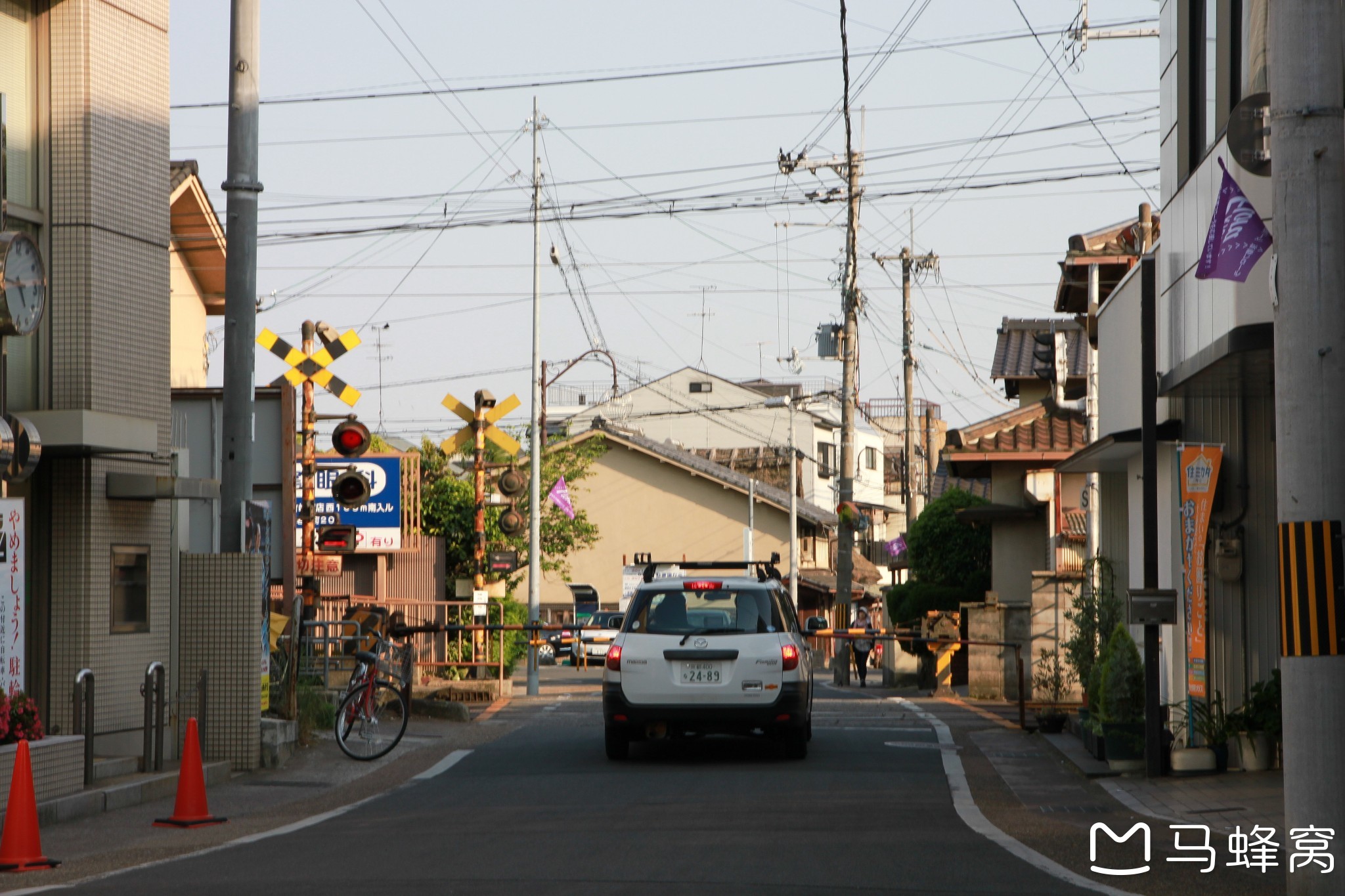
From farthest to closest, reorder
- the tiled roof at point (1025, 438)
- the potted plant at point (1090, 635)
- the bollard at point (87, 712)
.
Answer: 1. the tiled roof at point (1025, 438)
2. the potted plant at point (1090, 635)
3. the bollard at point (87, 712)

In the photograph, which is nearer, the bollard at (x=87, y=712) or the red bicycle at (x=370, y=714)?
the bollard at (x=87, y=712)

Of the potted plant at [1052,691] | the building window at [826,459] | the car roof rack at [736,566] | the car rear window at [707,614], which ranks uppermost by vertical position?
the building window at [826,459]

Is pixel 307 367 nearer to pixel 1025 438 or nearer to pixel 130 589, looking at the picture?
pixel 130 589

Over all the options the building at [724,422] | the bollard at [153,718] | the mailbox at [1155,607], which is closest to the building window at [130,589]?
the bollard at [153,718]

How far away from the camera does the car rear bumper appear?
541 inches

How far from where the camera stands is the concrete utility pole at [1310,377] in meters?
6.90

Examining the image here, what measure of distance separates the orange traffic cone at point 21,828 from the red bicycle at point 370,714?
593 centimetres

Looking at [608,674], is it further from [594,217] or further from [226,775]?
[594,217]

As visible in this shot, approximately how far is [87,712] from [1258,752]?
9.18 meters

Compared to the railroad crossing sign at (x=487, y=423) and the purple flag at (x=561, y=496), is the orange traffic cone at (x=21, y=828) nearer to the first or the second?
the railroad crossing sign at (x=487, y=423)

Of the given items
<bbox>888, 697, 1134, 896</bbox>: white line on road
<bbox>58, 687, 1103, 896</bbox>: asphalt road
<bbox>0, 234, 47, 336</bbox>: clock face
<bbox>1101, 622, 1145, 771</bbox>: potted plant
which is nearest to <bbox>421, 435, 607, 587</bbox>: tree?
<bbox>58, 687, 1103, 896</bbox>: asphalt road

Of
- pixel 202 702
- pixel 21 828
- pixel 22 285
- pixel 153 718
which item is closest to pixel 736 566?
pixel 202 702

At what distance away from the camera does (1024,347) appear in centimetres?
3416

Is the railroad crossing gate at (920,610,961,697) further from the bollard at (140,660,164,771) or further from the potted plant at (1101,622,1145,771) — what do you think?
the bollard at (140,660,164,771)
